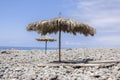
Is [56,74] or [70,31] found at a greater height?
[70,31]

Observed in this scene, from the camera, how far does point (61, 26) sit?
15.1 metres

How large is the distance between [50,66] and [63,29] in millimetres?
2981

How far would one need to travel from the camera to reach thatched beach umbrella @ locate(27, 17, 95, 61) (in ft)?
47.9

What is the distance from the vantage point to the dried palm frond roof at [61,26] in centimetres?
1461

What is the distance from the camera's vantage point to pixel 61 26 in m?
15.1

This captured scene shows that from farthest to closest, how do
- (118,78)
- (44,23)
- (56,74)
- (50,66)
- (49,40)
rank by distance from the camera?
(49,40), (44,23), (50,66), (56,74), (118,78)

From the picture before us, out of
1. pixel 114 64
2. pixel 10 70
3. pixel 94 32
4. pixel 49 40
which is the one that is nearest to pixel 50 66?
pixel 10 70

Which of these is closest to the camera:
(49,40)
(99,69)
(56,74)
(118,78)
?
(118,78)

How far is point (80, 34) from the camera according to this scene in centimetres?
1571

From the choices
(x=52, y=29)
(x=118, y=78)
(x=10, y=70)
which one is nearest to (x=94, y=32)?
(x=52, y=29)

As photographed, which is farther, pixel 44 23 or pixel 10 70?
pixel 44 23

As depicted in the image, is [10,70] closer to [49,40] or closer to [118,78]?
[118,78]

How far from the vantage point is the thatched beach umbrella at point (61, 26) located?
47.9ft

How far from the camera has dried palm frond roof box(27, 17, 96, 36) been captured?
14609mm
